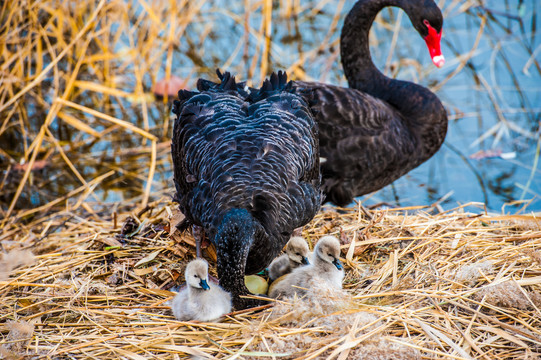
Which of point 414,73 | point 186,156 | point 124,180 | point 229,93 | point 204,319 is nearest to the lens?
point 204,319

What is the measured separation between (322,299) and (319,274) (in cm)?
24

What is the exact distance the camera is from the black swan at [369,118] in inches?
157

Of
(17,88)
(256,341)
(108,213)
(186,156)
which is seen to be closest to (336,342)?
(256,341)

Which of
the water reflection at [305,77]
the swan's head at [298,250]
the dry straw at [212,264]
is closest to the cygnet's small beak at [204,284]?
the dry straw at [212,264]

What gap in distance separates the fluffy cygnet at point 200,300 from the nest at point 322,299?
0.18 feet

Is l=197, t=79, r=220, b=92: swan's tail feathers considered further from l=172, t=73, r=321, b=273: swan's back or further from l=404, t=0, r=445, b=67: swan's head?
l=404, t=0, r=445, b=67: swan's head

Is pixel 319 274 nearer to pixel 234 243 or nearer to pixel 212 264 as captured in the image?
pixel 234 243

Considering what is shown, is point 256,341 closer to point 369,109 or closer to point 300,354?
point 300,354

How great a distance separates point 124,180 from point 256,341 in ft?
9.78

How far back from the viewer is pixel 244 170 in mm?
2820

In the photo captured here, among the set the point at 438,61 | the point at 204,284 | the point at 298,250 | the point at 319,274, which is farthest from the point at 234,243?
the point at 438,61

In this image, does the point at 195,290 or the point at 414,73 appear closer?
the point at 195,290

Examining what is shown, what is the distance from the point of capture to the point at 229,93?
341cm

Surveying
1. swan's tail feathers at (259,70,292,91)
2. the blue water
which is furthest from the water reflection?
swan's tail feathers at (259,70,292,91)
